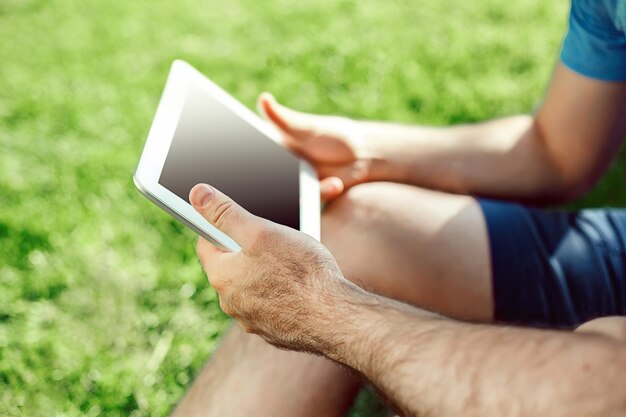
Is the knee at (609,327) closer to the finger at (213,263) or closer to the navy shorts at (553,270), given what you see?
the navy shorts at (553,270)

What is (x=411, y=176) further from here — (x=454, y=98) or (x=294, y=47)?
Answer: (x=294, y=47)

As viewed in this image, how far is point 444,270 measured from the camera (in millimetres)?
1431

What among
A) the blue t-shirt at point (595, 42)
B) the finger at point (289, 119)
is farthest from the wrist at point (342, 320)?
the blue t-shirt at point (595, 42)

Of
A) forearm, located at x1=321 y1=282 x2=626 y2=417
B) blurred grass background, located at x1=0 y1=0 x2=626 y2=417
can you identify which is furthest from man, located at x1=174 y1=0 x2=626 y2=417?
blurred grass background, located at x1=0 y1=0 x2=626 y2=417

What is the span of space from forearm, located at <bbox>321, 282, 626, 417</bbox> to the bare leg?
334 mm

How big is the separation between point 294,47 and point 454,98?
749 mm

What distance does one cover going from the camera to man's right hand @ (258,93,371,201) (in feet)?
5.31

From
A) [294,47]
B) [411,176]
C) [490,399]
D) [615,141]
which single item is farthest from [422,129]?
[294,47]

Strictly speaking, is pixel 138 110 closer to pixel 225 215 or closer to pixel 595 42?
pixel 225 215

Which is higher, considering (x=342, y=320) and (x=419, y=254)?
(x=342, y=320)

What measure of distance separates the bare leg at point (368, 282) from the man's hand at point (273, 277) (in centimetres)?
20

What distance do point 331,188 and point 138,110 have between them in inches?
53.2

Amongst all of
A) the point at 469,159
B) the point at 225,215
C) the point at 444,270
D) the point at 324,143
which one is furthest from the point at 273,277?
the point at 469,159

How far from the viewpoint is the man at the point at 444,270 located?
0.92 metres
